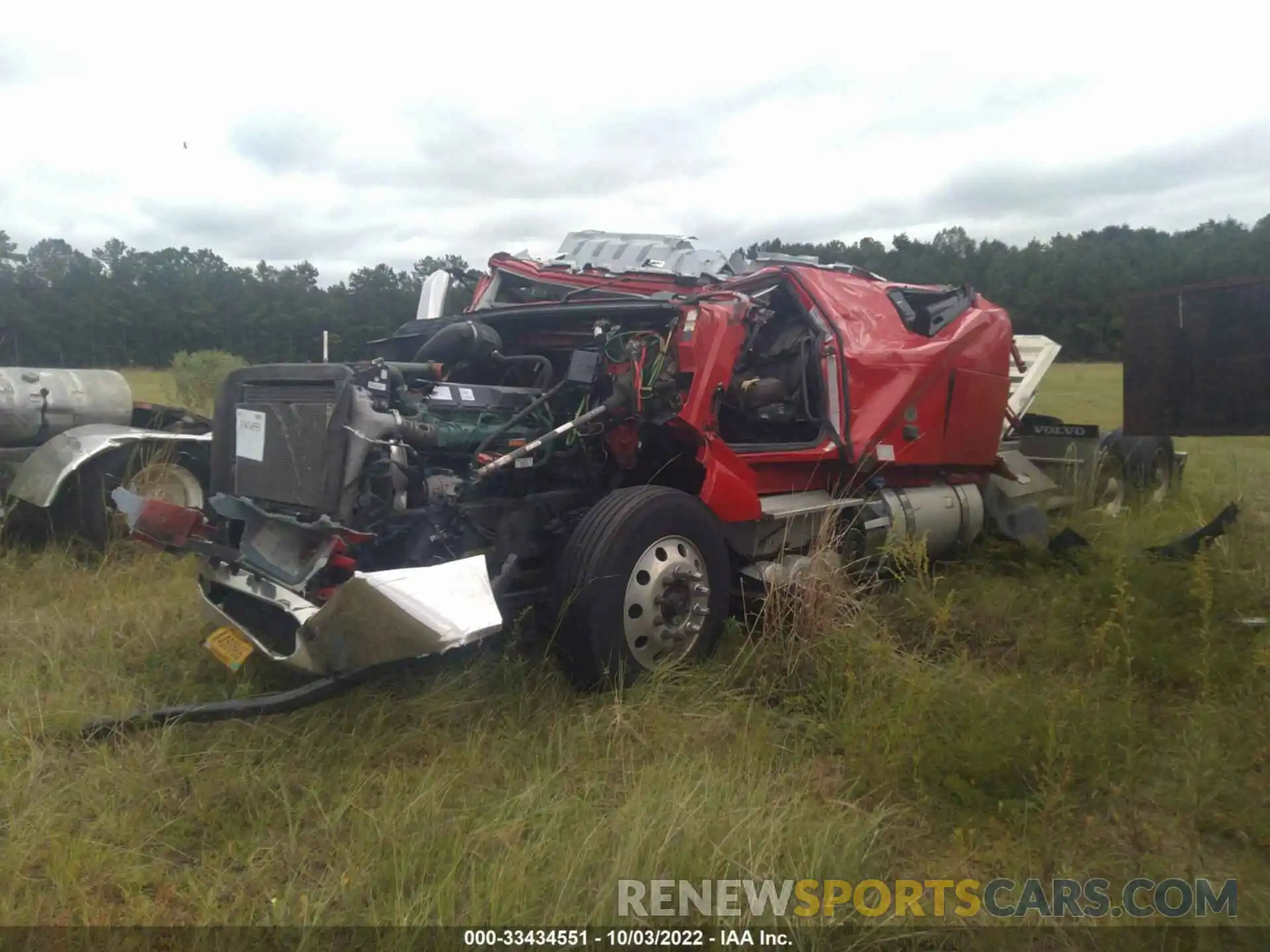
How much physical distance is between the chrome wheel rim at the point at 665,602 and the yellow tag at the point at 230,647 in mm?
1487

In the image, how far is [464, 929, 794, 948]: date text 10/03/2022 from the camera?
88.4 inches

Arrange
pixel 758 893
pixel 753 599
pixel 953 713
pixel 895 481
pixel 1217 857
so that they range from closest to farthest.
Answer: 1. pixel 758 893
2. pixel 1217 857
3. pixel 953 713
4. pixel 753 599
5. pixel 895 481

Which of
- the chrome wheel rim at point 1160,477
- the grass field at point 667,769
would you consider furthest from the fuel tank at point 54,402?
the chrome wheel rim at point 1160,477

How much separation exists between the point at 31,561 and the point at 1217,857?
6.35 m

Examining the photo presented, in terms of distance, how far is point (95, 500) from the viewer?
19.5 feet

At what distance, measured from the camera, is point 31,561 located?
229 inches

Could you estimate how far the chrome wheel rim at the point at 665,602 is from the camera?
3885 mm

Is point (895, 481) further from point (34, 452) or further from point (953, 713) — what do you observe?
point (34, 452)

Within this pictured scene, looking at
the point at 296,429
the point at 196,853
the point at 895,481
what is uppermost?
the point at 296,429

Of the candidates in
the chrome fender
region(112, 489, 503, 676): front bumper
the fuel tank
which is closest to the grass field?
region(112, 489, 503, 676): front bumper

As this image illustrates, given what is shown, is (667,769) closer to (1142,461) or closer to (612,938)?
(612,938)

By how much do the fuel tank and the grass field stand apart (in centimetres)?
220

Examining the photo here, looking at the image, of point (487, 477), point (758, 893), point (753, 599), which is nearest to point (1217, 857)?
point (758, 893)

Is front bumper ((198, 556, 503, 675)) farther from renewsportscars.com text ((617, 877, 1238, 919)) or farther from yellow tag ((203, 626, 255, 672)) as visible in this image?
renewsportscars.com text ((617, 877, 1238, 919))
